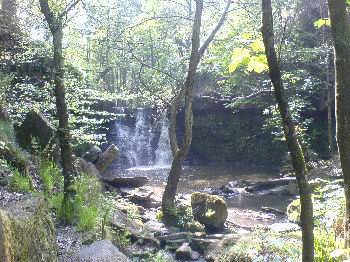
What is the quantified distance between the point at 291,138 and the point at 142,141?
2137cm

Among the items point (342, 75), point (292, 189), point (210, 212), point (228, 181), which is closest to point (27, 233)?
point (342, 75)

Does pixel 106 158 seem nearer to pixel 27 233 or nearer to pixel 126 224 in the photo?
pixel 126 224

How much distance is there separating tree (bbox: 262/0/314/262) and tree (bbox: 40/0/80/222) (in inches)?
156

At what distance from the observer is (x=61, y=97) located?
21.8ft

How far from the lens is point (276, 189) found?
14.9m

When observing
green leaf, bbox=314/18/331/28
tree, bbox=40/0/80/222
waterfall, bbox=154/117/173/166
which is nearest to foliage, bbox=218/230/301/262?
tree, bbox=40/0/80/222

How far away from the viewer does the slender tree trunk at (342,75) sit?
12.9 feet

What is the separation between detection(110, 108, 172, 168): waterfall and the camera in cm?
2400

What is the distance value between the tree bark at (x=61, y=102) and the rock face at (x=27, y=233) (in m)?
1.88

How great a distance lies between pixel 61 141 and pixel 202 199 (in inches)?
170

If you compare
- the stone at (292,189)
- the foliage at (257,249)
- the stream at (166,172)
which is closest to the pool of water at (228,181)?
the stream at (166,172)

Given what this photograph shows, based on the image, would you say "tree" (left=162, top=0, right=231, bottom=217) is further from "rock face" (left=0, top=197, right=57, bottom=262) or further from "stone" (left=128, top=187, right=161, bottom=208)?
"rock face" (left=0, top=197, right=57, bottom=262)

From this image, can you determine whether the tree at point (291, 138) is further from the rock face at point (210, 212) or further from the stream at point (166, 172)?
the stream at point (166, 172)

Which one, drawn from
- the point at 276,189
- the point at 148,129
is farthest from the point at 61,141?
the point at 148,129
